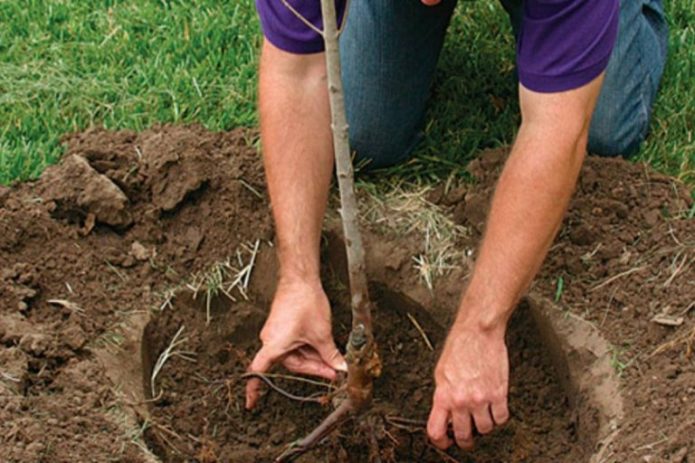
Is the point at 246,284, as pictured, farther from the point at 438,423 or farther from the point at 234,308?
the point at 438,423

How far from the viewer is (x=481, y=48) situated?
3875mm

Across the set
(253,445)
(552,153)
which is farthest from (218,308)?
(552,153)

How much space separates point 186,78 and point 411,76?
2.36ft

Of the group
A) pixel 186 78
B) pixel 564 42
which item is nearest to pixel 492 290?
pixel 564 42

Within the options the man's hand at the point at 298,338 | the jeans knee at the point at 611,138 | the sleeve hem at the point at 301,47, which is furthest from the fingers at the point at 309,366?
the jeans knee at the point at 611,138

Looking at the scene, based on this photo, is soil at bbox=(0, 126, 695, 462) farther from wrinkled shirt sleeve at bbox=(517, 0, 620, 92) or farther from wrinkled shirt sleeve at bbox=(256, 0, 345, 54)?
wrinkled shirt sleeve at bbox=(517, 0, 620, 92)

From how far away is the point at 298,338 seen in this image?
8.86 ft

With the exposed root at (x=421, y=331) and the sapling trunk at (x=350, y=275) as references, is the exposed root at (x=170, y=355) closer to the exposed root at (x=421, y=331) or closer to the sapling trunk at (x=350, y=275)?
the sapling trunk at (x=350, y=275)

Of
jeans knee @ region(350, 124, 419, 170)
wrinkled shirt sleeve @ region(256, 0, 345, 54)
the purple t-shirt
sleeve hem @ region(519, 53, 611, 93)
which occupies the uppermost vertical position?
the purple t-shirt

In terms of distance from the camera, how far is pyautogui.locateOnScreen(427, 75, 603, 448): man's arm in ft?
8.26

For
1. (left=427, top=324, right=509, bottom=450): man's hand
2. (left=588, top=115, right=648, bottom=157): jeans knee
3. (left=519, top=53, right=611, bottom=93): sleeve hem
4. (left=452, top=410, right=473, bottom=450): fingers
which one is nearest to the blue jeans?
(left=588, top=115, right=648, bottom=157): jeans knee

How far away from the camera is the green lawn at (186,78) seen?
11.3 feet

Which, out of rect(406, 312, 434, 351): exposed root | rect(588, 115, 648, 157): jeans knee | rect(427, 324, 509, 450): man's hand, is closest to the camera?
rect(427, 324, 509, 450): man's hand

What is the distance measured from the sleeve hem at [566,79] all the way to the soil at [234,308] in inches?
24.2
